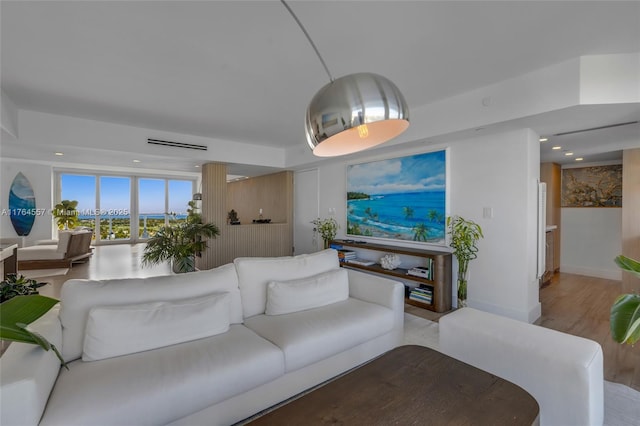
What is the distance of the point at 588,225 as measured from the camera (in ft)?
17.4

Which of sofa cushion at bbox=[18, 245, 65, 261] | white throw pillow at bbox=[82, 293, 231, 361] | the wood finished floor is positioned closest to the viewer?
white throw pillow at bbox=[82, 293, 231, 361]

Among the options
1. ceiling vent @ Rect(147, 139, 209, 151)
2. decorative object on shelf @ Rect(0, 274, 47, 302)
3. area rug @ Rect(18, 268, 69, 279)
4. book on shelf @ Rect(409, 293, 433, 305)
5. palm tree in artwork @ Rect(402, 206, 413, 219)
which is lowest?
area rug @ Rect(18, 268, 69, 279)

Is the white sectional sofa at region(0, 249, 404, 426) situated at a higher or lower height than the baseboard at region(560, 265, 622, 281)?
higher

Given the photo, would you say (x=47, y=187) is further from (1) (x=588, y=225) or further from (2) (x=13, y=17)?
(1) (x=588, y=225)

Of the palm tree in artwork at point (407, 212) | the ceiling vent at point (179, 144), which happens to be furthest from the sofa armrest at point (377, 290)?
the ceiling vent at point (179, 144)

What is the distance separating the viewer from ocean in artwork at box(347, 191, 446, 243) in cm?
389

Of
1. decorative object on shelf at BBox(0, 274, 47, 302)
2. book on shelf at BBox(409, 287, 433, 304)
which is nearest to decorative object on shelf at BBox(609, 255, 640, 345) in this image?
book on shelf at BBox(409, 287, 433, 304)

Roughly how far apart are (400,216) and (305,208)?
2.48 m

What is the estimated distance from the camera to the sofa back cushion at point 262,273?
2.27 metres

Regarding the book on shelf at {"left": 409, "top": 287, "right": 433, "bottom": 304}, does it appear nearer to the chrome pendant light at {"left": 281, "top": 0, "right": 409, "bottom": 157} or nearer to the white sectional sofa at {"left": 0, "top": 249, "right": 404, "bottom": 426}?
the white sectional sofa at {"left": 0, "top": 249, "right": 404, "bottom": 426}

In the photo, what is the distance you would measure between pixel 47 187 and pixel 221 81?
26.5 feet

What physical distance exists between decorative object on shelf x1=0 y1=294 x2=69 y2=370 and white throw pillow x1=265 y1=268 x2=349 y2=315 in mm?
1430

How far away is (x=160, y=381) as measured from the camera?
53.9 inches

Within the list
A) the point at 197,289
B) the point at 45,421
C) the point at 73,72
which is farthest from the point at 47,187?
the point at 45,421
